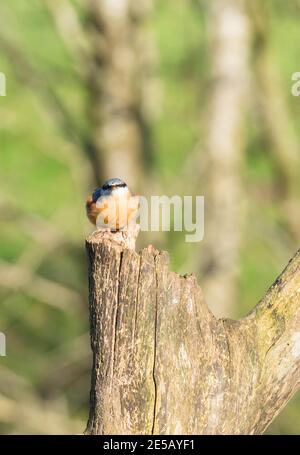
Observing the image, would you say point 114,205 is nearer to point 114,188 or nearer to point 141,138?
point 114,188

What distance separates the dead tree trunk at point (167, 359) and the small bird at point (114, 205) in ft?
1.10

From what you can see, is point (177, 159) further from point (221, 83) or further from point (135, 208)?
point (135, 208)

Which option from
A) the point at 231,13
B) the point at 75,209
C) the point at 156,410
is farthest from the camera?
the point at 75,209

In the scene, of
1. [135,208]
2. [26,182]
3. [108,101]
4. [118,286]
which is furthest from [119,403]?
[26,182]

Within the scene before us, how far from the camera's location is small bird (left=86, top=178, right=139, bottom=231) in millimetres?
3340

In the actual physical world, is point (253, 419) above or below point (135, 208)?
below

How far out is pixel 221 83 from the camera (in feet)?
22.8

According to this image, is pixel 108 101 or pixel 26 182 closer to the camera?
pixel 108 101

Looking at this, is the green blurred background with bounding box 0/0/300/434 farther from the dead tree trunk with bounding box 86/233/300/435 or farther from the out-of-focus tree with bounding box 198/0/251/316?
the dead tree trunk with bounding box 86/233/300/435

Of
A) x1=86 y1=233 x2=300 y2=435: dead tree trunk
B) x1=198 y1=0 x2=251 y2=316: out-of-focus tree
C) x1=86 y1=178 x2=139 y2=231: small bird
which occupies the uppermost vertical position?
x1=198 y1=0 x2=251 y2=316: out-of-focus tree

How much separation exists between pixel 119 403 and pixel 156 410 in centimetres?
11

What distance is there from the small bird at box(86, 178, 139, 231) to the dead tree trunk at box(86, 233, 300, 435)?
13.2 inches

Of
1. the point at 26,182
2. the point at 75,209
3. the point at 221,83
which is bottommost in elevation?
the point at 75,209

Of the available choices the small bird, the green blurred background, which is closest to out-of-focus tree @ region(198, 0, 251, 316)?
the green blurred background
